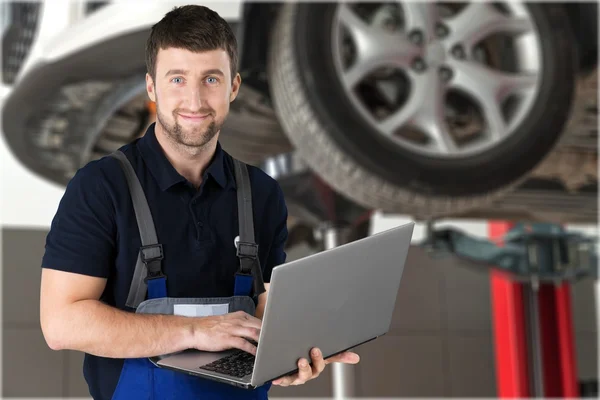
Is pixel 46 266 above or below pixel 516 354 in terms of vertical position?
above

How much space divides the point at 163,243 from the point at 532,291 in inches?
128

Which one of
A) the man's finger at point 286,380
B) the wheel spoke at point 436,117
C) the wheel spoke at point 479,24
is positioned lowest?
the man's finger at point 286,380

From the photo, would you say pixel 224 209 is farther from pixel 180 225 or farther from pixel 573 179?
pixel 573 179

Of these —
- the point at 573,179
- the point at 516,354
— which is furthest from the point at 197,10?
the point at 516,354

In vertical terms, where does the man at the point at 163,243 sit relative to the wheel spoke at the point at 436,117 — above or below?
below

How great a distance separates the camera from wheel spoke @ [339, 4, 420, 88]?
1.77 meters

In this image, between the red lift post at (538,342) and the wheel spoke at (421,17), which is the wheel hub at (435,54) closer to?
the wheel spoke at (421,17)

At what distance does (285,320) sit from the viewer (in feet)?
2.01

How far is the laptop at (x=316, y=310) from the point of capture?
600 mm

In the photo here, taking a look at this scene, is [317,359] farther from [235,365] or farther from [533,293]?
[533,293]

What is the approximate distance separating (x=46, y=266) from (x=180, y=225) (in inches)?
4.4

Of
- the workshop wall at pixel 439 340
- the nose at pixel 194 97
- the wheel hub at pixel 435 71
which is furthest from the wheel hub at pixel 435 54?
the workshop wall at pixel 439 340


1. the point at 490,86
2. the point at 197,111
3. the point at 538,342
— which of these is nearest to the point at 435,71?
the point at 490,86

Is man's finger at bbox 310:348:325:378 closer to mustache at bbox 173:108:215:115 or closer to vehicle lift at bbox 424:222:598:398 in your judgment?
mustache at bbox 173:108:215:115
